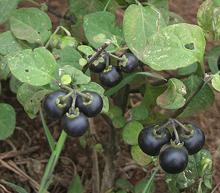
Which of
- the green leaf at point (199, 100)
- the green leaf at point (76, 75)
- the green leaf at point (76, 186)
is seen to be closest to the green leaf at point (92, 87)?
the green leaf at point (76, 75)

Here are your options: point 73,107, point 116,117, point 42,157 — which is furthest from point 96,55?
point 42,157

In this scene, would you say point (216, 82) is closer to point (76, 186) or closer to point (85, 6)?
point (85, 6)

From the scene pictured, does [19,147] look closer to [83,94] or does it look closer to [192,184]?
[192,184]

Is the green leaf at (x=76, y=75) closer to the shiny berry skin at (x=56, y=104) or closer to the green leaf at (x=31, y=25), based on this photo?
the shiny berry skin at (x=56, y=104)

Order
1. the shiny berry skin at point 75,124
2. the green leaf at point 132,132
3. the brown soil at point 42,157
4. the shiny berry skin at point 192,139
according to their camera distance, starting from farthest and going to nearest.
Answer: the brown soil at point 42,157
the green leaf at point 132,132
the shiny berry skin at point 192,139
the shiny berry skin at point 75,124

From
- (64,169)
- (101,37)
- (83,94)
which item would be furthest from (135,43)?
(64,169)

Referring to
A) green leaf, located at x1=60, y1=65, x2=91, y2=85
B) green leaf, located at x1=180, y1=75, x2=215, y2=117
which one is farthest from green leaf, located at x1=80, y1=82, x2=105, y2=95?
green leaf, located at x1=180, y1=75, x2=215, y2=117
